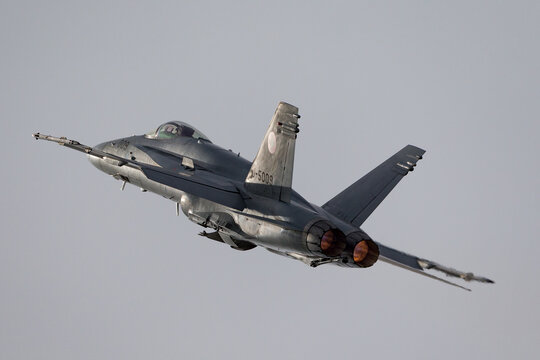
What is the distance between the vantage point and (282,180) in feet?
85.9

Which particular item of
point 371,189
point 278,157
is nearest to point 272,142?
point 278,157

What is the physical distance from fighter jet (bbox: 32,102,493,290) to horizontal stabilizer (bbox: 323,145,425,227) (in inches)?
1.2

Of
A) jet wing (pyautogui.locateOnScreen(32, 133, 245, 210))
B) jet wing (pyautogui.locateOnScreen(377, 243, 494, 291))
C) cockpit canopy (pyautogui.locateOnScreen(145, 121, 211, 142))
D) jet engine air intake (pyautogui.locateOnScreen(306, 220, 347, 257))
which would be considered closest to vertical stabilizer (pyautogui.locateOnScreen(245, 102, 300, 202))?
jet wing (pyautogui.locateOnScreen(32, 133, 245, 210))

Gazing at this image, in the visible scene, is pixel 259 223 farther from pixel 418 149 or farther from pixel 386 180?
pixel 418 149

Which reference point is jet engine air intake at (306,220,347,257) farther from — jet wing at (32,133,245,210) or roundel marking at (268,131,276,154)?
jet wing at (32,133,245,210)

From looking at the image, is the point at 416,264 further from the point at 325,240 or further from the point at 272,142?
the point at 272,142

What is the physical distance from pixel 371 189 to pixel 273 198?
3.82 meters

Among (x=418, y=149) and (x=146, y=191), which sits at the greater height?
(x=418, y=149)

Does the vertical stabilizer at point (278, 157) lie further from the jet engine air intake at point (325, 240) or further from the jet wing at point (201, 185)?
the jet engine air intake at point (325, 240)

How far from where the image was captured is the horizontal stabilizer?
2812cm

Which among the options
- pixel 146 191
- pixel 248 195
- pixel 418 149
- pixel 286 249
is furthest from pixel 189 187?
pixel 418 149

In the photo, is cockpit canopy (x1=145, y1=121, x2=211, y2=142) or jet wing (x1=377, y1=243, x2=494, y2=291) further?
cockpit canopy (x1=145, y1=121, x2=211, y2=142)

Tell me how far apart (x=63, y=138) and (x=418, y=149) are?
1125 cm

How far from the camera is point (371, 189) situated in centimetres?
2891
